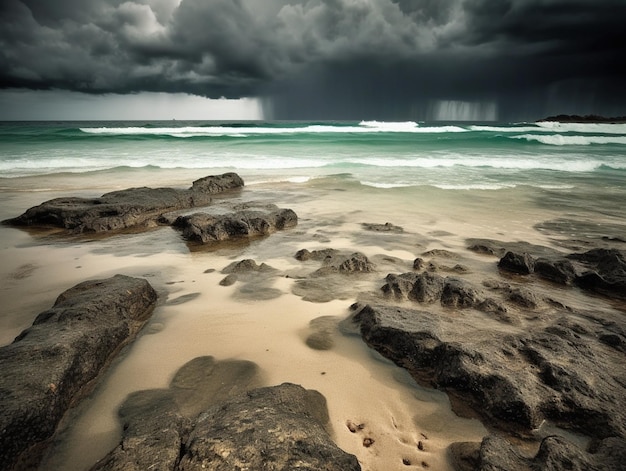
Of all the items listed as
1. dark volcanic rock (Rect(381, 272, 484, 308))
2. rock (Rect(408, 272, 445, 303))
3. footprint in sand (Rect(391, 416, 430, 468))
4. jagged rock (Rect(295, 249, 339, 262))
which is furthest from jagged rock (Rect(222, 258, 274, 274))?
footprint in sand (Rect(391, 416, 430, 468))

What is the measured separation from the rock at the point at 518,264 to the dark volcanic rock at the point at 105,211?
613 cm

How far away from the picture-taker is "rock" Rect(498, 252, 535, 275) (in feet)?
14.2

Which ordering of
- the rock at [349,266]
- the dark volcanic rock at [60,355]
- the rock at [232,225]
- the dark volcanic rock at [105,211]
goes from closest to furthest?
the dark volcanic rock at [60,355]
the rock at [349,266]
the rock at [232,225]
the dark volcanic rock at [105,211]

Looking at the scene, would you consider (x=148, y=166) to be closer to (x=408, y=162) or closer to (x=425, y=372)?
(x=408, y=162)

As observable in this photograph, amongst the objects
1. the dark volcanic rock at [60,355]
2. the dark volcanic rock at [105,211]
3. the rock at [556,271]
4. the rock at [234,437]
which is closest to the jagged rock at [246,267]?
the dark volcanic rock at [60,355]

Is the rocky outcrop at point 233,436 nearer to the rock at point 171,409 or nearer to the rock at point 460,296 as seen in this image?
the rock at point 171,409

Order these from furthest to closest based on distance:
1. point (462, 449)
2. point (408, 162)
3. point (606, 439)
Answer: point (408, 162)
point (462, 449)
point (606, 439)

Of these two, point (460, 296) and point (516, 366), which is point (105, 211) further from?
point (516, 366)

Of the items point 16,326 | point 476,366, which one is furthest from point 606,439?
point 16,326

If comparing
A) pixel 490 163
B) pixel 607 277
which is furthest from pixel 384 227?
pixel 490 163

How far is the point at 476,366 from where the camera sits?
Answer: 7.64 feet

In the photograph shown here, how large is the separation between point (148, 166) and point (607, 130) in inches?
2127

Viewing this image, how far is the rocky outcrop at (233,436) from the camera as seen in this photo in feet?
5.05

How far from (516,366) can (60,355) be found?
3.07 m
